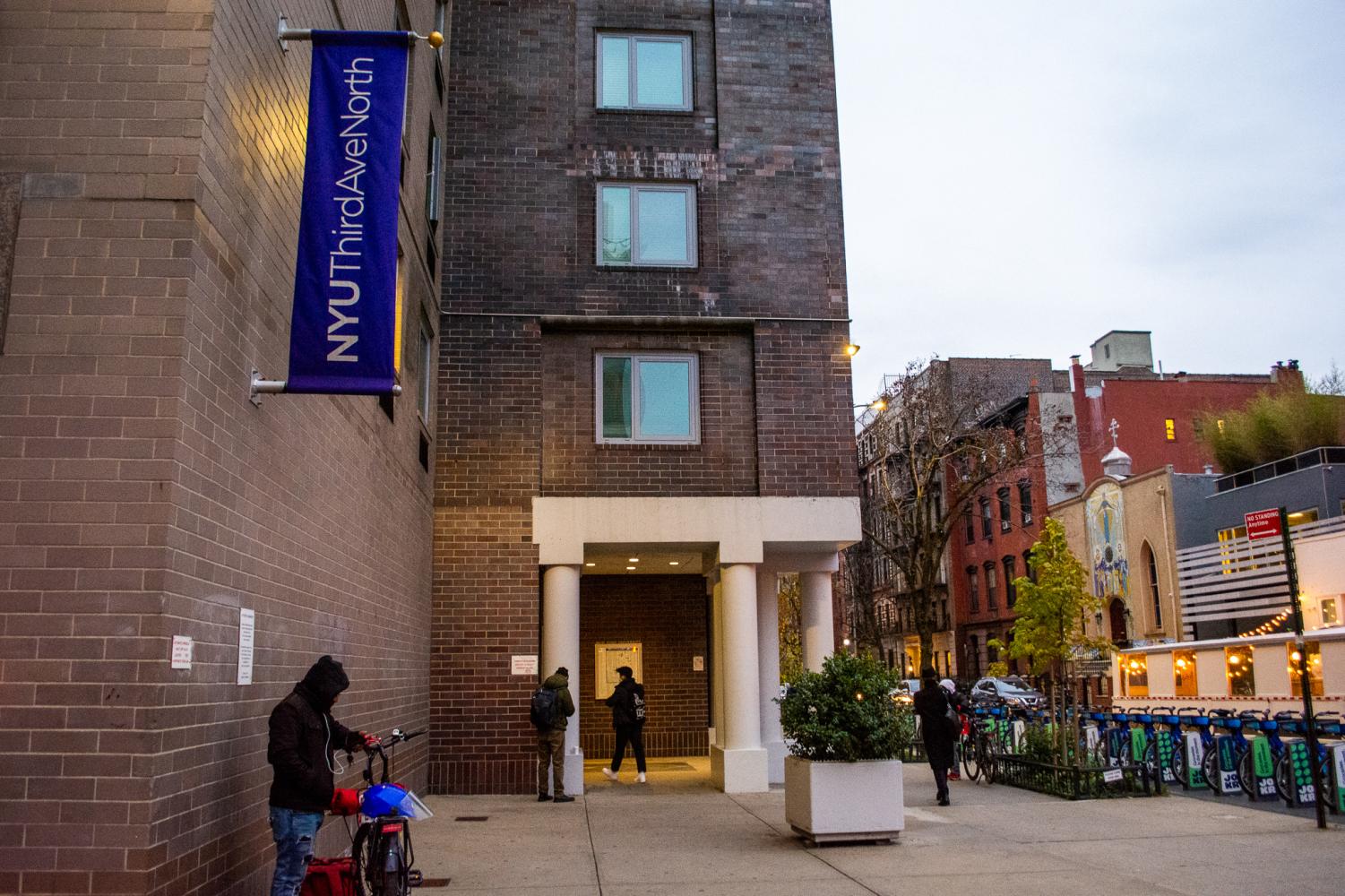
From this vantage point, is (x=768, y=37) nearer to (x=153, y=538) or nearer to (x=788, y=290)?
(x=788, y=290)

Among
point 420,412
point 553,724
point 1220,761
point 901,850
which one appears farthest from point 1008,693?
point 901,850

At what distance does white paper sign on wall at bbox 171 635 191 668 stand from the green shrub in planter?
6.52 meters

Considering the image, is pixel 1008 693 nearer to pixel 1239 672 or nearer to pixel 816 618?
pixel 1239 672

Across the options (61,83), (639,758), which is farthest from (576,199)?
(61,83)

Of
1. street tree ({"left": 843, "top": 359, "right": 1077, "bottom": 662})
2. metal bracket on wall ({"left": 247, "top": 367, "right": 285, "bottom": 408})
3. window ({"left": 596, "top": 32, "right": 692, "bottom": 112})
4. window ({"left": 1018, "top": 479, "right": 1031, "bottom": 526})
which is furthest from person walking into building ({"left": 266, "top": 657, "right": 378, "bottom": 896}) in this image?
window ({"left": 1018, "top": 479, "right": 1031, "bottom": 526})

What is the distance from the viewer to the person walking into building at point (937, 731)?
14.5m

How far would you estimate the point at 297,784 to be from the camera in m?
6.66

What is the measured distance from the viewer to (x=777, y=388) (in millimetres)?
17344

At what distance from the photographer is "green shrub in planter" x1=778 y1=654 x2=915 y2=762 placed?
11148mm

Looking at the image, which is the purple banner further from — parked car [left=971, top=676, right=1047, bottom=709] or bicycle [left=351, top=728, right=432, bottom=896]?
parked car [left=971, top=676, right=1047, bottom=709]

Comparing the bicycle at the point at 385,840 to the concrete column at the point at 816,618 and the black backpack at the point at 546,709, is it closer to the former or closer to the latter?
the black backpack at the point at 546,709

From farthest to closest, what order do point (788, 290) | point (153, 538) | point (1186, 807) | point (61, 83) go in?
point (788, 290) < point (1186, 807) < point (61, 83) < point (153, 538)

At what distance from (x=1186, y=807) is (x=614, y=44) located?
46.3 ft

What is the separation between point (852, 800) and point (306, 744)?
6.08m
